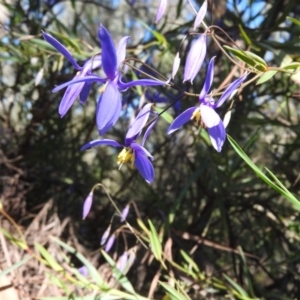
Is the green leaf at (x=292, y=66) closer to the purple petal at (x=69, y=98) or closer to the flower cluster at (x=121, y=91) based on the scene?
the flower cluster at (x=121, y=91)

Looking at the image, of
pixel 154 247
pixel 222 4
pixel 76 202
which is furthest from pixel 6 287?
pixel 222 4

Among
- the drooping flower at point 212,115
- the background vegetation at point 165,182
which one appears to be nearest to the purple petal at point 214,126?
the drooping flower at point 212,115

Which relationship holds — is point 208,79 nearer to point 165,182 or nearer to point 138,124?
point 138,124

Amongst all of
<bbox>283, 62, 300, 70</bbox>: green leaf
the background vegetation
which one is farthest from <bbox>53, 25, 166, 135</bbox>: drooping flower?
the background vegetation

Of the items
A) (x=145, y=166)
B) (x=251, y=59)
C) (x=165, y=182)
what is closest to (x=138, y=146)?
(x=145, y=166)

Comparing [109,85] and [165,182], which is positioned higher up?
[109,85]

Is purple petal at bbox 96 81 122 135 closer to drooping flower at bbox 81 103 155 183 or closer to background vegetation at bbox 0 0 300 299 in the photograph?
drooping flower at bbox 81 103 155 183
